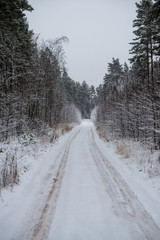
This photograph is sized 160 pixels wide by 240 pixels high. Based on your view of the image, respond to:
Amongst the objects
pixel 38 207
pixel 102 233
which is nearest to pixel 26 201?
pixel 38 207

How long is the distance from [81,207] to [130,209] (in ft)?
4.21

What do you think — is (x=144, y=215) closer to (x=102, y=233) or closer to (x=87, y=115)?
(x=102, y=233)

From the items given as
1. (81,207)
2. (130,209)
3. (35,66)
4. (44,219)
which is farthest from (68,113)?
(44,219)

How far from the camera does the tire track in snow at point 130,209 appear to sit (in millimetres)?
2729

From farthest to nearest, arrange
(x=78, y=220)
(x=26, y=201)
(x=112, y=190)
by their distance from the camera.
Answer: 1. (x=112, y=190)
2. (x=26, y=201)
3. (x=78, y=220)

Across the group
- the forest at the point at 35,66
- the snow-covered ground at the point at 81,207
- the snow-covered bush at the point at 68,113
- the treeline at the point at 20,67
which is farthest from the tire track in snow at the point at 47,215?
the snow-covered bush at the point at 68,113

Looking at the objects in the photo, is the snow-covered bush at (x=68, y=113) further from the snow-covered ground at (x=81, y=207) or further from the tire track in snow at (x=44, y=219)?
the tire track in snow at (x=44, y=219)

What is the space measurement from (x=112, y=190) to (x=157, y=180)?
1961mm

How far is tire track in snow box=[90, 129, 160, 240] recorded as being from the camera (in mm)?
2729

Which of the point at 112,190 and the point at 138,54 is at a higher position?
the point at 138,54

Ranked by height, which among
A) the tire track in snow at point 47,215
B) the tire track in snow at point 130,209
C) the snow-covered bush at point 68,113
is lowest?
the tire track in snow at point 130,209

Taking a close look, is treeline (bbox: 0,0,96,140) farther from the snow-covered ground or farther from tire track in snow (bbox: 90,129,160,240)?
tire track in snow (bbox: 90,129,160,240)

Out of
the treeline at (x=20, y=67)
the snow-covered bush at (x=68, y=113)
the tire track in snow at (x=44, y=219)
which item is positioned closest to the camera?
the tire track in snow at (x=44, y=219)

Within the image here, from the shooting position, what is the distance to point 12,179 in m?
4.61
